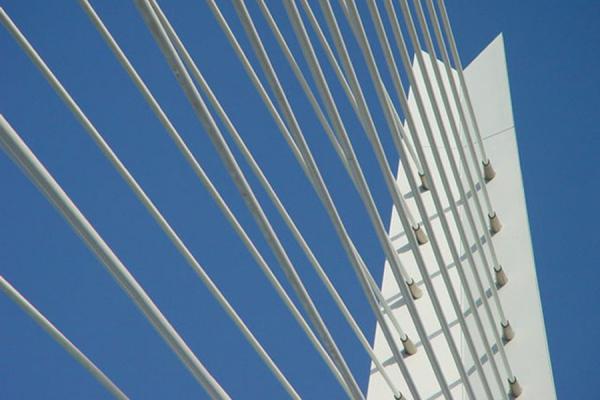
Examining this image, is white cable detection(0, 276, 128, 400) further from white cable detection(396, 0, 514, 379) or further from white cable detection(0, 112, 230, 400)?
white cable detection(396, 0, 514, 379)

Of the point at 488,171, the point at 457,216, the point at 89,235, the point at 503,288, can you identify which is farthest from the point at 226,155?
the point at 488,171

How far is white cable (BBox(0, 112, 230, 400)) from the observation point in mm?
1311

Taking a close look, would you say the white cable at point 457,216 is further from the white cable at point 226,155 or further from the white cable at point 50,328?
the white cable at point 50,328

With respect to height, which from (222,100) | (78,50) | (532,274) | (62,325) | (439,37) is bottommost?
(532,274)

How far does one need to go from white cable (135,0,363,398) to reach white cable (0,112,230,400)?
0.22 m

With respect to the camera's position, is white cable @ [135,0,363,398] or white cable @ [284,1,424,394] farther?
white cable @ [284,1,424,394]

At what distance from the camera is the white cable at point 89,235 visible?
1.31 meters

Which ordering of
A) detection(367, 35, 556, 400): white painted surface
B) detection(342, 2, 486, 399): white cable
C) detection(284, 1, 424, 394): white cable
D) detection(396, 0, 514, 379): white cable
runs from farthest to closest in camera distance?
detection(367, 35, 556, 400): white painted surface, detection(396, 0, 514, 379): white cable, detection(342, 2, 486, 399): white cable, detection(284, 1, 424, 394): white cable

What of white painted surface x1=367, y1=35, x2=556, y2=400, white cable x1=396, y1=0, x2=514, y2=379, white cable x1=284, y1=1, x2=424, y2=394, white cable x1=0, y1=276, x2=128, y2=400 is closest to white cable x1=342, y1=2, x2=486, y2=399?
white cable x1=284, y1=1, x2=424, y2=394

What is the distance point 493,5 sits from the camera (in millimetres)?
8398

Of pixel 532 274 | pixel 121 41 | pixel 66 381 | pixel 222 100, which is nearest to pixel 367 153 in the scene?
pixel 222 100

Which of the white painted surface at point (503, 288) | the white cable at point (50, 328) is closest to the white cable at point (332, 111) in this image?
the white cable at point (50, 328)

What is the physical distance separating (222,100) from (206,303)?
1.79m

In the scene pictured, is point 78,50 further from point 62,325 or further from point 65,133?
point 62,325
